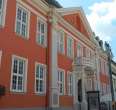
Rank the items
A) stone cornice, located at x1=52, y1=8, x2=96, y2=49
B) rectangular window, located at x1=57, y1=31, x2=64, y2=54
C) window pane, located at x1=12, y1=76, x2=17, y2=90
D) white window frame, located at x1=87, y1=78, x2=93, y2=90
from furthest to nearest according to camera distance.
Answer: white window frame, located at x1=87, y1=78, x2=93, y2=90 < rectangular window, located at x1=57, y1=31, x2=64, y2=54 < stone cornice, located at x1=52, y1=8, x2=96, y2=49 < window pane, located at x1=12, y1=76, x2=17, y2=90

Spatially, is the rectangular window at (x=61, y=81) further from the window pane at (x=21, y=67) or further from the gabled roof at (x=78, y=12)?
the gabled roof at (x=78, y=12)

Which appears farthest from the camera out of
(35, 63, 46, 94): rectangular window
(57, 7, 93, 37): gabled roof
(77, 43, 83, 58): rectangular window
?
(77, 43, 83, 58): rectangular window

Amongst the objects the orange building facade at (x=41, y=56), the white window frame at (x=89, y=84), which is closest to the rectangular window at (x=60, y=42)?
the orange building facade at (x=41, y=56)

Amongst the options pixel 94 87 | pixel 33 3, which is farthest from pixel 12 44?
pixel 94 87

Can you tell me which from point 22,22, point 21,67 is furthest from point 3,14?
point 21,67

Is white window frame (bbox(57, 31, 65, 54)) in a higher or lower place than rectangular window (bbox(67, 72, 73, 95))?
higher

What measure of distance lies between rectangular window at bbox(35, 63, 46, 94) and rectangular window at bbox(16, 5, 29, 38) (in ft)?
9.03

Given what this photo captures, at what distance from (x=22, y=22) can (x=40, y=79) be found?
4.69 metres

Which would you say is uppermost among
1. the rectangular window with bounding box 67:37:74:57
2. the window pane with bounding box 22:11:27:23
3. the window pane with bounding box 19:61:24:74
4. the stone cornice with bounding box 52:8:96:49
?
the stone cornice with bounding box 52:8:96:49

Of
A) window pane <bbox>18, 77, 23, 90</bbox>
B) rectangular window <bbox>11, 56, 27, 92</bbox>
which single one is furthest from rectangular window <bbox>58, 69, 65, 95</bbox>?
window pane <bbox>18, 77, 23, 90</bbox>

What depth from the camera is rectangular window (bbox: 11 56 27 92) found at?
50.4 feet

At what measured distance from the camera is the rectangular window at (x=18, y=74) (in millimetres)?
15375

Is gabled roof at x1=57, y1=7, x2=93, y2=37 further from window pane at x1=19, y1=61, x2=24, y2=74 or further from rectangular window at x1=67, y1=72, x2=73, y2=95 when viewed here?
window pane at x1=19, y1=61, x2=24, y2=74

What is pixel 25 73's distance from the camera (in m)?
16.5
